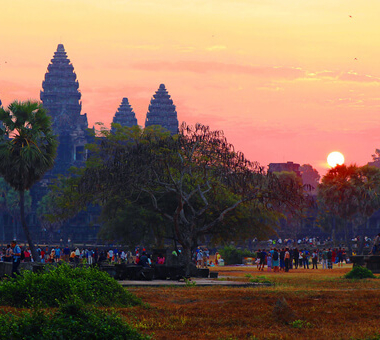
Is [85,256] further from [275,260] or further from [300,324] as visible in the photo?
[300,324]

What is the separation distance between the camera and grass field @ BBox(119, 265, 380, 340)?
50.4 ft

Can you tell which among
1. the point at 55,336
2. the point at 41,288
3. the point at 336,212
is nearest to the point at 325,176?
the point at 336,212

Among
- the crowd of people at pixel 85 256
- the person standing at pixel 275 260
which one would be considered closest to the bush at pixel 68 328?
the crowd of people at pixel 85 256

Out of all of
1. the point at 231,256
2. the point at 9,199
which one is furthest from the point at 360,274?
the point at 9,199

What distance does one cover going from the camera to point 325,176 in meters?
83.1

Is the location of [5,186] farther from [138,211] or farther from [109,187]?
[109,187]

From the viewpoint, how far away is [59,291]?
62.6 feet

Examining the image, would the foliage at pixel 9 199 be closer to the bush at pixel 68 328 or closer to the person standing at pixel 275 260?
the person standing at pixel 275 260

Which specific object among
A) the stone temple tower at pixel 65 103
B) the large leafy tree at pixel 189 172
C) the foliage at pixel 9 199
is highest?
the stone temple tower at pixel 65 103

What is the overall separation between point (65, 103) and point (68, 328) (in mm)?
182570

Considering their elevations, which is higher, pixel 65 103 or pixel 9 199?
pixel 65 103

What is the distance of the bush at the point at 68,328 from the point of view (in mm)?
12177

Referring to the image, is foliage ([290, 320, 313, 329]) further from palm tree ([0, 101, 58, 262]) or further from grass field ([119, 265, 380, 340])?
palm tree ([0, 101, 58, 262])

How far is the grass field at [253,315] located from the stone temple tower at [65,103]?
163 meters
